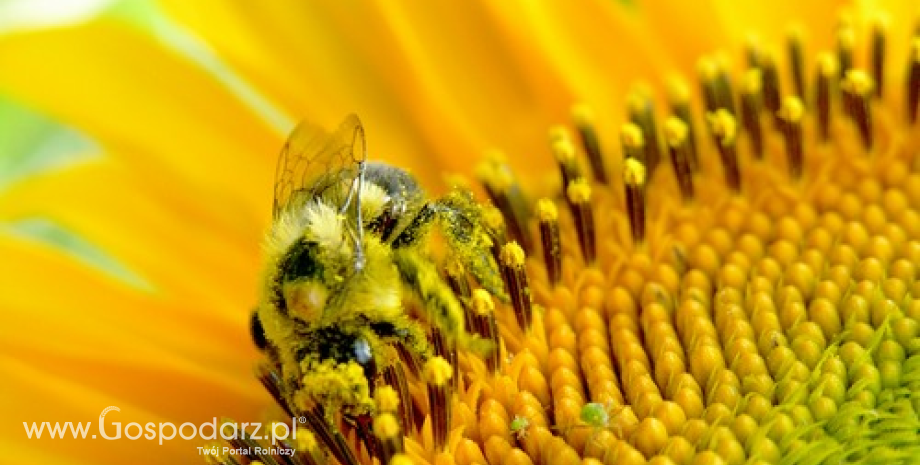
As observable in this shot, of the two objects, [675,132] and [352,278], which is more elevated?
[675,132]

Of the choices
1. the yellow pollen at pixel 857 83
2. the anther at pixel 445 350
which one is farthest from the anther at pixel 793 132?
the anther at pixel 445 350

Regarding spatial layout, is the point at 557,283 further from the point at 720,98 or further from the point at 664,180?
the point at 720,98

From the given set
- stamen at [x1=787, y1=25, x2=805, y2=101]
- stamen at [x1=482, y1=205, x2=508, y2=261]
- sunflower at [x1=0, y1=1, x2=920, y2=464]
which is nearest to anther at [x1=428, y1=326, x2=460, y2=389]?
sunflower at [x1=0, y1=1, x2=920, y2=464]

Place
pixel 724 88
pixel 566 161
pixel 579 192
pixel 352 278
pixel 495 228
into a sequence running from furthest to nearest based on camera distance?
1. pixel 724 88
2. pixel 566 161
3. pixel 579 192
4. pixel 495 228
5. pixel 352 278

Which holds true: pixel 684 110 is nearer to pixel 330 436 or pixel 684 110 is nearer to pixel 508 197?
pixel 508 197

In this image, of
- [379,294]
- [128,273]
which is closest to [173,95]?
[128,273]

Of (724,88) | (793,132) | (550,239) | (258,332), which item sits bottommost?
(258,332)

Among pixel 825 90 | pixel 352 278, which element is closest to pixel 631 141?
pixel 825 90
